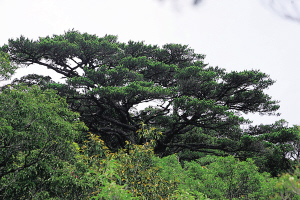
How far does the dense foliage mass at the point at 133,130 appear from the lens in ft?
18.9

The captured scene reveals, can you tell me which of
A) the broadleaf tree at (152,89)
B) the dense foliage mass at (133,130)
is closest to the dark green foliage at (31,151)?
the dense foliage mass at (133,130)

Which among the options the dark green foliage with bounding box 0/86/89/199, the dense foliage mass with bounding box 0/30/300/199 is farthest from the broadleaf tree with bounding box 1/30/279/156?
the dark green foliage with bounding box 0/86/89/199

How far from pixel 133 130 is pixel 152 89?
370 cm

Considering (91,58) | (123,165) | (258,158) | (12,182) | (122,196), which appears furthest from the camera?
(91,58)

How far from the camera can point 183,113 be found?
14.2 m

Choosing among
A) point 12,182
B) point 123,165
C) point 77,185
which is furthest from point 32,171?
point 123,165

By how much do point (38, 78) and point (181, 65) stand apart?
9941mm

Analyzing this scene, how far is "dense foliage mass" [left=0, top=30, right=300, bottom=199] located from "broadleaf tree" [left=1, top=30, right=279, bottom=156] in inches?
2.7

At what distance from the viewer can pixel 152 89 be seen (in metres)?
13.3

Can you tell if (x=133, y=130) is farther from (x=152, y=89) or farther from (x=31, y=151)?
(x=31, y=151)

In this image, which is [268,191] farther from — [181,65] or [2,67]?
[181,65]

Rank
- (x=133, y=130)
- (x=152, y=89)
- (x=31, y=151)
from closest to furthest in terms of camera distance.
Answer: (x=31, y=151)
(x=152, y=89)
(x=133, y=130)

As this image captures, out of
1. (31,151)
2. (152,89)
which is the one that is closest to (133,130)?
(152,89)

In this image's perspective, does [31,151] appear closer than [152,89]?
Yes
